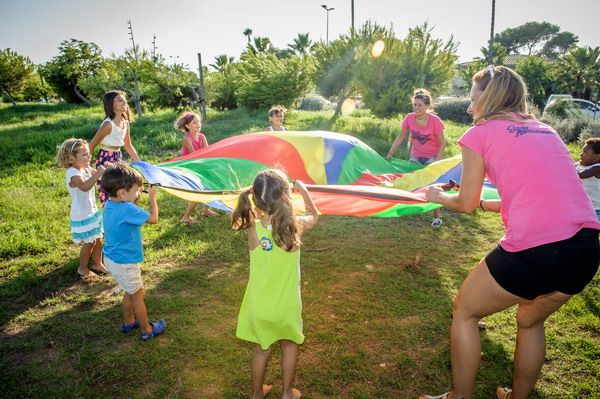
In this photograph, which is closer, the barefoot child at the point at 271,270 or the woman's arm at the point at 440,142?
the barefoot child at the point at 271,270

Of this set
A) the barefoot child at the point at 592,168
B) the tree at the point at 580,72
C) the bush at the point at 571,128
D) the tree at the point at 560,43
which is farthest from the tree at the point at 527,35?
the barefoot child at the point at 592,168

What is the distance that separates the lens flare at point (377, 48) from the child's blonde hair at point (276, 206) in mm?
11465

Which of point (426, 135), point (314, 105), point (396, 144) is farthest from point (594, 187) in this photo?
point (314, 105)

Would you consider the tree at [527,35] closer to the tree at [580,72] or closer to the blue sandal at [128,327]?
the tree at [580,72]

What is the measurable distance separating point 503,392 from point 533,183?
1.34m

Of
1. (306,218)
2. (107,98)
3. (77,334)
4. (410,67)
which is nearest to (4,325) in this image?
(77,334)

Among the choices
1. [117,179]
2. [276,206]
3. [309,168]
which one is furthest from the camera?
[309,168]

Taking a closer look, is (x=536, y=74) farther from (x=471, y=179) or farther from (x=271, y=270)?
(x=271, y=270)

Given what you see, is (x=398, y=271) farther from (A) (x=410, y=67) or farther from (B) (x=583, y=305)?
(A) (x=410, y=67)

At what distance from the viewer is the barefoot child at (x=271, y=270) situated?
80.8 inches

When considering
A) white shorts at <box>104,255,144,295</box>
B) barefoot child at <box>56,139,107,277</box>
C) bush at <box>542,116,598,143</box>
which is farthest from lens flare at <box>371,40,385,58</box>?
white shorts at <box>104,255,144,295</box>

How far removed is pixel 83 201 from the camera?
3.66 m

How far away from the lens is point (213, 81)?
16.4m

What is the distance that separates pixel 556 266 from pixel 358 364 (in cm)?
143
